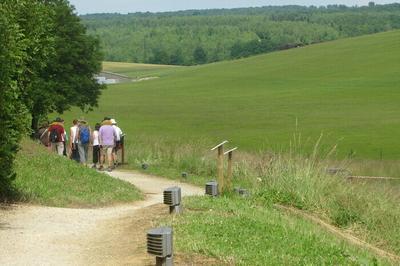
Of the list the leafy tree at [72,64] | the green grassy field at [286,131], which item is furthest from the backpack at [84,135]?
the leafy tree at [72,64]

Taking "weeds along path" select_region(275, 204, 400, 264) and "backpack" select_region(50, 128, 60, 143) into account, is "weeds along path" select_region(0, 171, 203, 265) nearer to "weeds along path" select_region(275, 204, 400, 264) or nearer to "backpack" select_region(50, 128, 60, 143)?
"weeds along path" select_region(275, 204, 400, 264)

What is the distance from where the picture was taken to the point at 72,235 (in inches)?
441

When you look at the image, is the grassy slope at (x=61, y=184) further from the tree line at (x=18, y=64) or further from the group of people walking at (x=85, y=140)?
the group of people walking at (x=85, y=140)

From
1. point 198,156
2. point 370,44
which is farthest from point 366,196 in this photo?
point 370,44

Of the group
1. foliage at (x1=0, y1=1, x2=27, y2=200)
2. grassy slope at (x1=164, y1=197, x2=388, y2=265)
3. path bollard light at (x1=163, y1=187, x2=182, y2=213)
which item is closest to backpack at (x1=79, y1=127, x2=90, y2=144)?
foliage at (x1=0, y1=1, x2=27, y2=200)

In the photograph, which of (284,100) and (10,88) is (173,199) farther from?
(284,100)

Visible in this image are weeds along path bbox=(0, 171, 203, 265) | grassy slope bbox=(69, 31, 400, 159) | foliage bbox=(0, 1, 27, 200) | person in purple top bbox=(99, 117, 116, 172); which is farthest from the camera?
grassy slope bbox=(69, 31, 400, 159)

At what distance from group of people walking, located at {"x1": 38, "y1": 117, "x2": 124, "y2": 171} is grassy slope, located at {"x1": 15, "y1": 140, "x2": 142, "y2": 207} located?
16.4ft

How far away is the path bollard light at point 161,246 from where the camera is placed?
8398mm

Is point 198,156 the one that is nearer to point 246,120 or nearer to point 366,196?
point 366,196

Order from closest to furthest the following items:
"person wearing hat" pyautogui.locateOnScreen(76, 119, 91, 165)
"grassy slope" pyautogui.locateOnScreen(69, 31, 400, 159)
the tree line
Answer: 1. the tree line
2. "person wearing hat" pyautogui.locateOnScreen(76, 119, 91, 165)
3. "grassy slope" pyautogui.locateOnScreen(69, 31, 400, 159)

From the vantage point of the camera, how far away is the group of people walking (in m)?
25.0

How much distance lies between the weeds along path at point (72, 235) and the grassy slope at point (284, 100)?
17397 millimetres

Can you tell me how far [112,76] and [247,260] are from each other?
14075 centimetres
